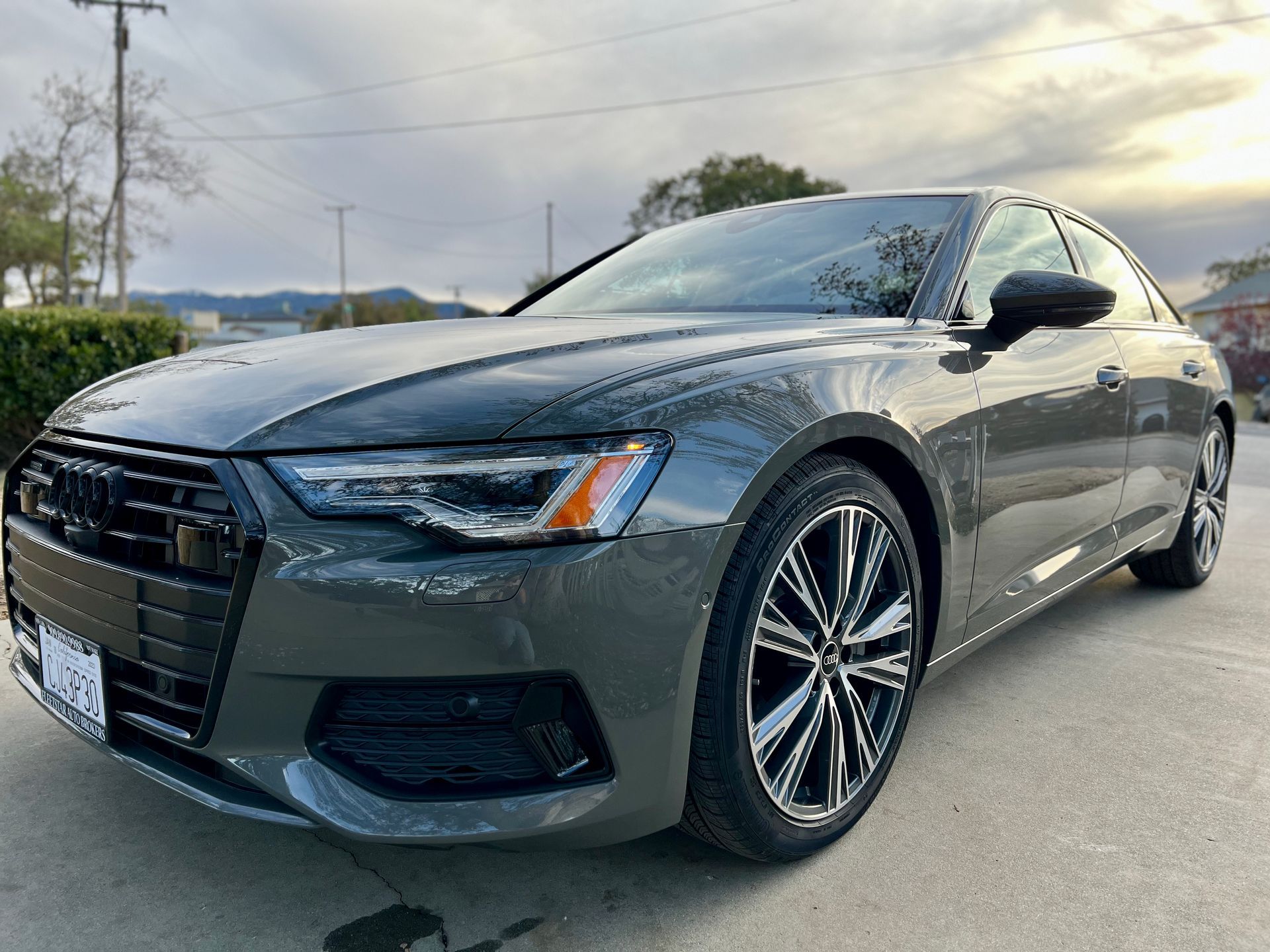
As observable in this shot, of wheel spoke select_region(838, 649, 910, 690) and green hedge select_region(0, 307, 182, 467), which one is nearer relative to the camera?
wheel spoke select_region(838, 649, 910, 690)

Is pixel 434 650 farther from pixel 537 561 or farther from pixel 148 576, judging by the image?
pixel 148 576

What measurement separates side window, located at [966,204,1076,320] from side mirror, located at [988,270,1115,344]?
0.06 m

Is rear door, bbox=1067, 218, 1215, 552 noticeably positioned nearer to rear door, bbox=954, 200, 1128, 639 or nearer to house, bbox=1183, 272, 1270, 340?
rear door, bbox=954, 200, 1128, 639

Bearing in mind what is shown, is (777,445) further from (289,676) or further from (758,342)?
(289,676)

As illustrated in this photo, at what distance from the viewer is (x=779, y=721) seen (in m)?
1.73

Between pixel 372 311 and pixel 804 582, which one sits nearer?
pixel 804 582

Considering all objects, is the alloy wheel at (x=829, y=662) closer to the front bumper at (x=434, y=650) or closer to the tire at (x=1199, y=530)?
the front bumper at (x=434, y=650)

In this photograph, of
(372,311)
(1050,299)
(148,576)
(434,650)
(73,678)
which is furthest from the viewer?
(372,311)

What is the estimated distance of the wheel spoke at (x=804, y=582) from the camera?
173 centimetres

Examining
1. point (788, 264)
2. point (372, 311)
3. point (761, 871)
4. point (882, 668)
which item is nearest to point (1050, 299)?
point (788, 264)

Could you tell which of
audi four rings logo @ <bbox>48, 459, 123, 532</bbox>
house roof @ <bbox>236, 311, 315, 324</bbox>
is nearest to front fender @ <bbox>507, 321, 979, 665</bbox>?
audi four rings logo @ <bbox>48, 459, 123, 532</bbox>

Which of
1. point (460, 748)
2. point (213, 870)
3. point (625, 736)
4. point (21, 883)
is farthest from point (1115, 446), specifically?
point (21, 883)

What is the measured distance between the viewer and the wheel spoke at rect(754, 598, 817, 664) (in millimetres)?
1670

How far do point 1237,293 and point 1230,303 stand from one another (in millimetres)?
10962
